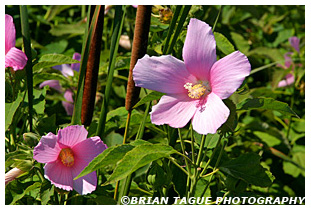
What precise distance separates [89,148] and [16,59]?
0.84 feet

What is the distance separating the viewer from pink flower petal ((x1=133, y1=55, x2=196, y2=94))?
3.00 ft

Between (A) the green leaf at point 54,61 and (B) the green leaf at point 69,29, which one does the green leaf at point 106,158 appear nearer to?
(A) the green leaf at point 54,61

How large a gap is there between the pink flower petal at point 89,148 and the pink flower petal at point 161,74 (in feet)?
0.64

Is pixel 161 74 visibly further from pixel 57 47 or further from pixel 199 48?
pixel 57 47

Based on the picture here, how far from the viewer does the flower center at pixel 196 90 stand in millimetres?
A: 937

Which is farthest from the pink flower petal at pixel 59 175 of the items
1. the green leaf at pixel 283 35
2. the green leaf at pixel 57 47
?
the green leaf at pixel 283 35

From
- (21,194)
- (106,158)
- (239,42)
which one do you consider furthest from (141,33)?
(239,42)

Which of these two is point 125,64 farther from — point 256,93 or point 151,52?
point 256,93

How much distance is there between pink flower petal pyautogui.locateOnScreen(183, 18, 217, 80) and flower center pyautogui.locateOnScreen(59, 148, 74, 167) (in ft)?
1.14

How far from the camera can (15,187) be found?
1.14 metres

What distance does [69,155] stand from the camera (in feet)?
3.60

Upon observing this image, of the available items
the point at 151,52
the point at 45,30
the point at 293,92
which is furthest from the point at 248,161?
the point at 45,30

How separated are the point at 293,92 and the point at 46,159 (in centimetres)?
120

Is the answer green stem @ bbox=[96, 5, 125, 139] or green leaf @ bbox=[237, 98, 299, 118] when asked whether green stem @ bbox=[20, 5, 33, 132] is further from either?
green leaf @ bbox=[237, 98, 299, 118]
